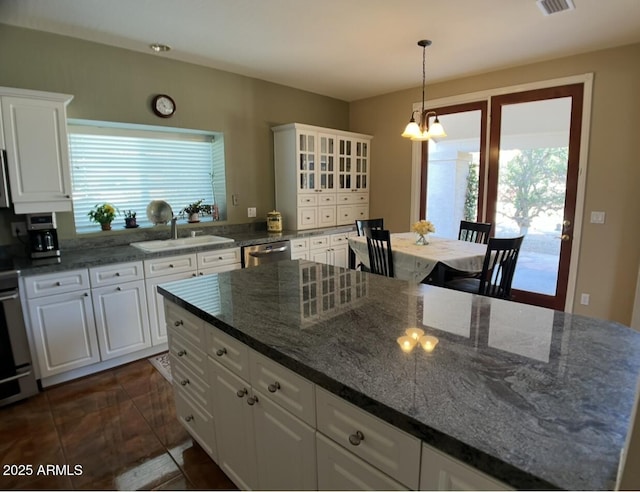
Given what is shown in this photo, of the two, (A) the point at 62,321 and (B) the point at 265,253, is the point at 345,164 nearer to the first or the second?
(B) the point at 265,253

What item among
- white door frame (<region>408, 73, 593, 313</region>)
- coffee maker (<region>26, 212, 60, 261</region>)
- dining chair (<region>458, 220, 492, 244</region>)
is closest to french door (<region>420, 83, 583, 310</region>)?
white door frame (<region>408, 73, 593, 313</region>)

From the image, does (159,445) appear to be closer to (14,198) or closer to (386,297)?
(386,297)

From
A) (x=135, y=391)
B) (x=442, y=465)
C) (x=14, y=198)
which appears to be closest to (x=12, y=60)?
(x=14, y=198)

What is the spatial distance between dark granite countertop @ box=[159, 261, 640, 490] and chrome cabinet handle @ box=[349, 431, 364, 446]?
0.33 ft

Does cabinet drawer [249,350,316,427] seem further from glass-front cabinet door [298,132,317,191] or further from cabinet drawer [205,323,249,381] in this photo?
glass-front cabinet door [298,132,317,191]

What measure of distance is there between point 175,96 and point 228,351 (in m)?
3.03

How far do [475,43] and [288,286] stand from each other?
282 cm

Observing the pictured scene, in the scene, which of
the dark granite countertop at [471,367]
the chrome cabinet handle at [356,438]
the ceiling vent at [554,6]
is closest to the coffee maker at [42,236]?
the dark granite countertop at [471,367]

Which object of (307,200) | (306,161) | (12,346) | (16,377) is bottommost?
(16,377)

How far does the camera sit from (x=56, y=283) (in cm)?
254

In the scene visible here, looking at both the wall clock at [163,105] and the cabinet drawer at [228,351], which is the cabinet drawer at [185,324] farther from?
the wall clock at [163,105]

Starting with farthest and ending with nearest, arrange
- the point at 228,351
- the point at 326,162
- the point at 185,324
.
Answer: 1. the point at 326,162
2. the point at 185,324
3. the point at 228,351

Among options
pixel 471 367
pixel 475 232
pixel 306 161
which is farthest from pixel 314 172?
pixel 471 367

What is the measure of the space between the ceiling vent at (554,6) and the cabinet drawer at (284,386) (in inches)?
111
